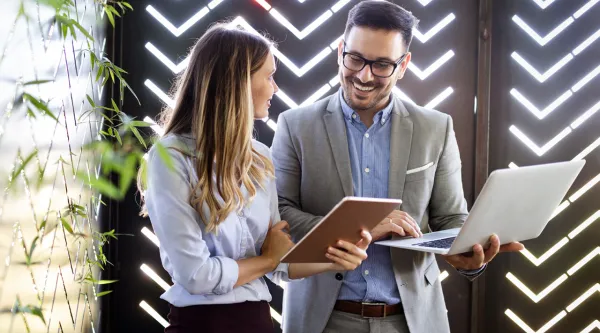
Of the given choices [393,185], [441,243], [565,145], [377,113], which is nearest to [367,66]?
[377,113]

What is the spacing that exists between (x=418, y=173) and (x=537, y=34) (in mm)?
1317

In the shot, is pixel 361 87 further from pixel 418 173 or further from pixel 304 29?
pixel 304 29

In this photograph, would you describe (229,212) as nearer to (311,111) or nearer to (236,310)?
(236,310)

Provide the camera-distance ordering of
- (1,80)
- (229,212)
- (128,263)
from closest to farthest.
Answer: (1,80), (229,212), (128,263)

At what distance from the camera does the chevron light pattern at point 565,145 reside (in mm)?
3186

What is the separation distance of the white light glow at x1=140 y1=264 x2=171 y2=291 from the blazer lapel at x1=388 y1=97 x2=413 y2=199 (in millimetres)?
1245

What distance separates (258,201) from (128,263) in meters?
1.34

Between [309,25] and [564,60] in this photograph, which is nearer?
[309,25]

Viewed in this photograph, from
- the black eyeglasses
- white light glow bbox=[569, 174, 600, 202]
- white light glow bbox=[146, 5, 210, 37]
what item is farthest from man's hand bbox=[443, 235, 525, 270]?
white light glow bbox=[146, 5, 210, 37]

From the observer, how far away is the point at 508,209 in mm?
1901

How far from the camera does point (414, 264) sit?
84.9 inches

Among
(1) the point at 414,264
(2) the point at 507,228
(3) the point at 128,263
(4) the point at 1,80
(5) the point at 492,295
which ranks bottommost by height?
(5) the point at 492,295

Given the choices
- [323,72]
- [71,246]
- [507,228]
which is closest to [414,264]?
[507,228]

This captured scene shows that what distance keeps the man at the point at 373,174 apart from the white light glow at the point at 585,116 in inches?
45.1
